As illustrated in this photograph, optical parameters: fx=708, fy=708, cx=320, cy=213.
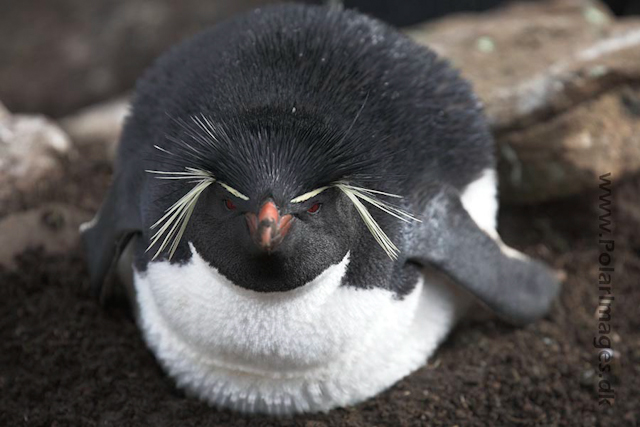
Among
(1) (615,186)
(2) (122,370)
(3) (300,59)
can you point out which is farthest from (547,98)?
(2) (122,370)

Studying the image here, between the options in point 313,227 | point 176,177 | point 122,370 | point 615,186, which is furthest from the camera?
point 615,186

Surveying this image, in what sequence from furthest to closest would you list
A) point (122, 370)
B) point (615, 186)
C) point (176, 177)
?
1. point (615, 186)
2. point (122, 370)
3. point (176, 177)

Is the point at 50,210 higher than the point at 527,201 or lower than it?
higher

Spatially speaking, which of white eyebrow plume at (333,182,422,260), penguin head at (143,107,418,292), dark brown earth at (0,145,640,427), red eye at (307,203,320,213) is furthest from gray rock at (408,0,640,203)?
red eye at (307,203,320,213)

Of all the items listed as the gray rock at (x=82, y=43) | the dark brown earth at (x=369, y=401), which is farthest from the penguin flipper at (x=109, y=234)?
the gray rock at (x=82, y=43)

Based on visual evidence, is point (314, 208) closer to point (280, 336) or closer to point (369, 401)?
point (280, 336)

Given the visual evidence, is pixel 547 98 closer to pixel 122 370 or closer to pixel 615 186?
pixel 615 186

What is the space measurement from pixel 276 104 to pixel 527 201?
1834 mm

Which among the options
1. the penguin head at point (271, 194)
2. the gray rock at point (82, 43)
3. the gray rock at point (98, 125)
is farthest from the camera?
the gray rock at point (82, 43)

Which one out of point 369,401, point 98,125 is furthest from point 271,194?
point 98,125

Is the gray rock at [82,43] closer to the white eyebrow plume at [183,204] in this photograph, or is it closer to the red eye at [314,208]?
the white eyebrow plume at [183,204]

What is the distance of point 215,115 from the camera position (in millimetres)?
2104

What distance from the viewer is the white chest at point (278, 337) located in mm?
2055

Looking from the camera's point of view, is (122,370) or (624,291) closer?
(122,370)
